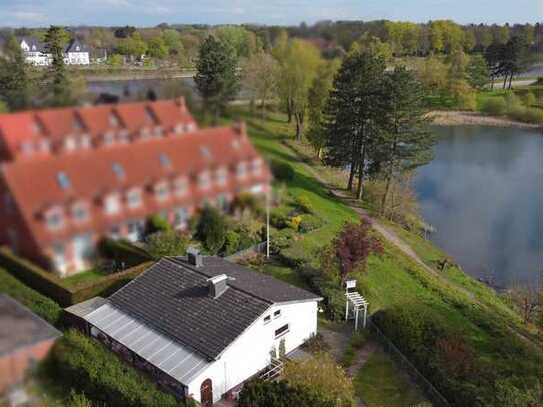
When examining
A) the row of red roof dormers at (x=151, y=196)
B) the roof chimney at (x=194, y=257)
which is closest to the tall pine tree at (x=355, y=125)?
the roof chimney at (x=194, y=257)

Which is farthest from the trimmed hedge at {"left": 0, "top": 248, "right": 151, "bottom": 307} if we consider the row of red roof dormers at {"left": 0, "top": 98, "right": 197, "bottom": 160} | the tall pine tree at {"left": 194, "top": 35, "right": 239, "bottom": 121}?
the row of red roof dormers at {"left": 0, "top": 98, "right": 197, "bottom": 160}

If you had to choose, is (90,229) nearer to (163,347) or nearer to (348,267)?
(163,347)

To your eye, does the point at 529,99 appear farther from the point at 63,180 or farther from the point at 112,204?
the point at 63,180

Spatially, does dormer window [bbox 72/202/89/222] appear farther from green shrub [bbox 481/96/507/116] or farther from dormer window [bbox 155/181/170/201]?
green shrub [bbox 481/96/507/116]

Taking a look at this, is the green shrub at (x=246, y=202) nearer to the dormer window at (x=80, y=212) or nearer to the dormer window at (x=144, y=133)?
the dormer window at (x=144, y=133)

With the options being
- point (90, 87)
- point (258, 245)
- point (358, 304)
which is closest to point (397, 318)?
point (358, 304)

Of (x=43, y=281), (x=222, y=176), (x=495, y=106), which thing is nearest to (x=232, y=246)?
(x=43, y=281)
